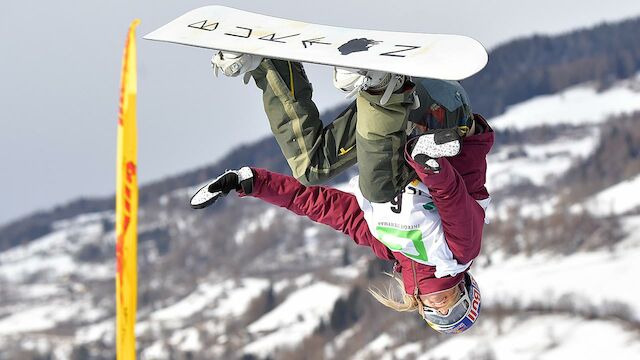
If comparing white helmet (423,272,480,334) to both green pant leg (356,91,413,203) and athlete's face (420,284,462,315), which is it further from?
green pant leg (356,91,413,203)

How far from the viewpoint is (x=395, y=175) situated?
12086mm

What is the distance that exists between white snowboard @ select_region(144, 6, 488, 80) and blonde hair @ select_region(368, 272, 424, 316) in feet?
10.7

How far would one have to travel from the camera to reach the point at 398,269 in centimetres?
1445

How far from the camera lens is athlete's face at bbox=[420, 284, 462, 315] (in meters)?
14.0

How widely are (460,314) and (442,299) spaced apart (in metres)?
0.39

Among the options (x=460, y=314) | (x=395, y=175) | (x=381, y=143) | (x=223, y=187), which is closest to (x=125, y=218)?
(x=223, y=187)

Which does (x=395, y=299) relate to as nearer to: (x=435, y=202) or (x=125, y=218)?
(x=435, y=202)

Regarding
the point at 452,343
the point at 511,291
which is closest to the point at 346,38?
the point at 452,343

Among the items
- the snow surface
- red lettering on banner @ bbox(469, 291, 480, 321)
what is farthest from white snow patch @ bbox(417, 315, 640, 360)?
red lettering on banner @ bbox(469, 291, 480, 321)

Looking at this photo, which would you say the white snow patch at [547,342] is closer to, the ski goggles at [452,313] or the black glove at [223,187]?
the ski goggles at [452,313]

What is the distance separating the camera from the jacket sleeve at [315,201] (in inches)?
546

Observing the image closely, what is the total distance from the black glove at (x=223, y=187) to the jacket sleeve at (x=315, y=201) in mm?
95

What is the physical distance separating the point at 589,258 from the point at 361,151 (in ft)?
620

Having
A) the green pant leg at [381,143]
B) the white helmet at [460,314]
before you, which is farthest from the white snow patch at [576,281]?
the green pant leg at [381,143]
